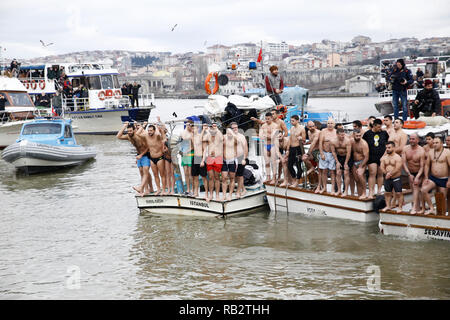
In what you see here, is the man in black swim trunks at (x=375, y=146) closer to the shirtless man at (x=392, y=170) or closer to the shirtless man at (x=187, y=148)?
the shirtless man at (x=392, y=170)

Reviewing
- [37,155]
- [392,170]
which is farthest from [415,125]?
[37,155]

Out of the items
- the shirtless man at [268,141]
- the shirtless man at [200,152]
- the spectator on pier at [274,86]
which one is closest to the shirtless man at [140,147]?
the shirtless man at [200,152]

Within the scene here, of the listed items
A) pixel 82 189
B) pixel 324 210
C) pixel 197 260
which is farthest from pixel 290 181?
pixel 82 189

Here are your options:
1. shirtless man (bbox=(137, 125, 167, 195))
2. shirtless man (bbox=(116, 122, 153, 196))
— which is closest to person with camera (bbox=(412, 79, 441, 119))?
shirtless man (bbox=(137, 125, 167, 195))

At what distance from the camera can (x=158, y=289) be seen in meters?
9.85

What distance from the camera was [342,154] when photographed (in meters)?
13.1

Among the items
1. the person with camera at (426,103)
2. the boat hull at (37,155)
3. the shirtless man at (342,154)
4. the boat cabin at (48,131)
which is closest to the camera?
the shirtless man at (342,154)

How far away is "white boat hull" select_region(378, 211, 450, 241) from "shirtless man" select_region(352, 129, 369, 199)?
3.63 ft

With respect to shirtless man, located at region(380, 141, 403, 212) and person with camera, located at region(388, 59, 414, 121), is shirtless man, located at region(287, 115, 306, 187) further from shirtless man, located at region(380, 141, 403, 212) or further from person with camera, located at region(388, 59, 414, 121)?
person with camera, located at region(388, 59, 414, 121)

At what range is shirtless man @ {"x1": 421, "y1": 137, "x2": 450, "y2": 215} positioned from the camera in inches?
435

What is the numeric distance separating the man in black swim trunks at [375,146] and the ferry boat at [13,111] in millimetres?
22602

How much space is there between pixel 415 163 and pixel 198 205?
221 inches

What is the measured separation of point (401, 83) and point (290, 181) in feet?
20.4

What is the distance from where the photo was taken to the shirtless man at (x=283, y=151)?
1453 centimetres
